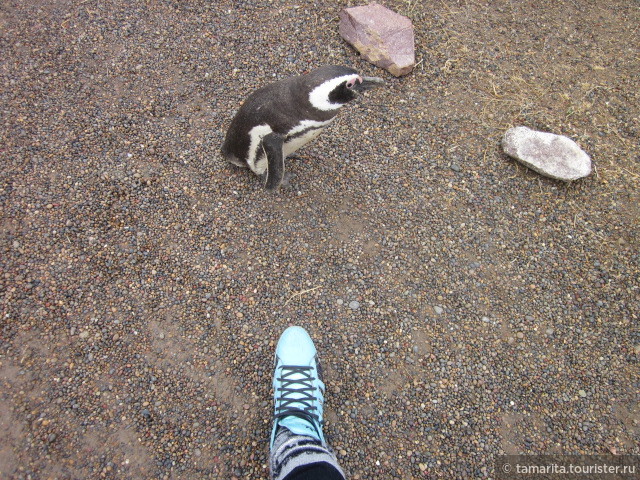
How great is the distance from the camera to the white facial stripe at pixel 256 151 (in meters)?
2.34

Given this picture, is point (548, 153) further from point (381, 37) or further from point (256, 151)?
point (256, 151)

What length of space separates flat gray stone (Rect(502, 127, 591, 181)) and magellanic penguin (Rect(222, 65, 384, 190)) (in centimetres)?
125

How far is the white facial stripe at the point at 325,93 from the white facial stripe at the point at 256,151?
319mm

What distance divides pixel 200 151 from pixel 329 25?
164 centimetres

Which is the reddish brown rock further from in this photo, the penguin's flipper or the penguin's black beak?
the penguin's flipper

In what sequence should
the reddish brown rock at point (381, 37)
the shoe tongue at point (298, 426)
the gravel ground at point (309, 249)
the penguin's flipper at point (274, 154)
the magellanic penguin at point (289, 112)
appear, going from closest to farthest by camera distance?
the shoe tongue at point (298, 426) → the gravel ground at point (309, 249) → the magellanic penguin at point (289, 112) → the penguin's flipper at point (274, 154) → the reddish brown rock at point (381, 37)

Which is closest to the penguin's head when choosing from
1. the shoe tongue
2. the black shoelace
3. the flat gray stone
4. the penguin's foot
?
the penguin's foot

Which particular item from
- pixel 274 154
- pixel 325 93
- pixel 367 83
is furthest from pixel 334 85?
pixel 274 154

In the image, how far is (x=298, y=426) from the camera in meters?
1.95

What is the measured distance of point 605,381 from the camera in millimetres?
2207

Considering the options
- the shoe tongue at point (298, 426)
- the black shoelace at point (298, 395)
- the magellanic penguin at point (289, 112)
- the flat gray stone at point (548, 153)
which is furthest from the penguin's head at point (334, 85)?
the shoe tongue at point (298, 426)

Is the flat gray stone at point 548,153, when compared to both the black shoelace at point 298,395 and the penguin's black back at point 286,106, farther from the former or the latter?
the black shoelace at point 298,395

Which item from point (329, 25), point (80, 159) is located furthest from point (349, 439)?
point (329, 25)

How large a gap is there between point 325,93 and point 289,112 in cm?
23
